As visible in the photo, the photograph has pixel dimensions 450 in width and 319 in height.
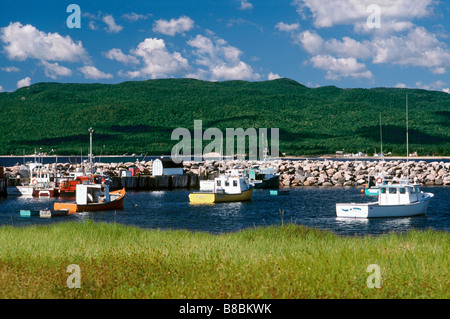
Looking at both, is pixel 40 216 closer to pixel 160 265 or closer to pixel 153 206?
pixel 153 206

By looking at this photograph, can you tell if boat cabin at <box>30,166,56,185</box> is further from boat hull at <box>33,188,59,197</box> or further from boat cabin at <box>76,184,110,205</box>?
boat cabin at <box>76,184,110,205</box>

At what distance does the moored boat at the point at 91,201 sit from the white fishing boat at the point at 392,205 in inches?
930

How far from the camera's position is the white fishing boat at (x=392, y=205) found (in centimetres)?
4703

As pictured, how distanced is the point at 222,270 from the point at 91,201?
45.3m

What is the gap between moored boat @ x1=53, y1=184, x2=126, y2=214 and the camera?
184 feet

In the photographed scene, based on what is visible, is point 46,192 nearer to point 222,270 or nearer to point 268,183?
point 268,183

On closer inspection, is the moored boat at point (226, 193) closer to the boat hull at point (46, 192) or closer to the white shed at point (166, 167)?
the boat hull at point (46, 192)

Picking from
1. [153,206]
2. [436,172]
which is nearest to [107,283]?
[153,206]

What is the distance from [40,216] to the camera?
52.2 m

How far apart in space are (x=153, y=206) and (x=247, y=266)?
52.6 metres

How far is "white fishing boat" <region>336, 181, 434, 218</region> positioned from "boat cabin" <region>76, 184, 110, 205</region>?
24.6 m

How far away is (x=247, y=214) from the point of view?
57.2 meters

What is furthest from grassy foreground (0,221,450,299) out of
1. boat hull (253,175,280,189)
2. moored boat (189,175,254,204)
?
boat hull (253,175,280,189)

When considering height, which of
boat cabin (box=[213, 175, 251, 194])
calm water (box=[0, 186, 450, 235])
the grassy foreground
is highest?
boat cabin (box=[213, 175, 251, 194])
